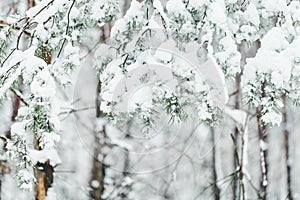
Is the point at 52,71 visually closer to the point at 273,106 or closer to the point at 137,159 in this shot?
the point at 273,106

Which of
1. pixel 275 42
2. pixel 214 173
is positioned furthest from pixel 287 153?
pixel 275 42

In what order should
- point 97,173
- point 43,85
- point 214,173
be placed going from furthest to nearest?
point 214,173
point 97,173
point 43,85

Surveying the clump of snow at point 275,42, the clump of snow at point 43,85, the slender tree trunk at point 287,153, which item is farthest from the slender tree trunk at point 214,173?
the clump of snow at point 43,85

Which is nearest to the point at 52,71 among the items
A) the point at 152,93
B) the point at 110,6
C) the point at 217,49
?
the point at 110,6

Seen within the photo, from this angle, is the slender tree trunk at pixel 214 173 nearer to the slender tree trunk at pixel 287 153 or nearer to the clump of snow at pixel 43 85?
the slender tree trunk at pixel 287 153

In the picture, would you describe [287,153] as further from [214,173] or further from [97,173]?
[97,173]

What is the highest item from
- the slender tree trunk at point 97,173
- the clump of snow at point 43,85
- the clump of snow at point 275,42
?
the slender tree trunk at point 97,173

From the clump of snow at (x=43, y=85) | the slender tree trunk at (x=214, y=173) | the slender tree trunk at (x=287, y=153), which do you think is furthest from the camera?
the slender tree trunk at (x=287, y=153)

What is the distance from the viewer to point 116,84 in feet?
7.45

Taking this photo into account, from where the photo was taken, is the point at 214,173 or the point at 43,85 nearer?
the point at 43,85

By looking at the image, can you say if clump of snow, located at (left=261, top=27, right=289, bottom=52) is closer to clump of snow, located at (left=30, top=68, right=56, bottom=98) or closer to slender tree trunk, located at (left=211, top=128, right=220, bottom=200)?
clump of snow, located at (left=30, top=68, right=56, bottom=98)

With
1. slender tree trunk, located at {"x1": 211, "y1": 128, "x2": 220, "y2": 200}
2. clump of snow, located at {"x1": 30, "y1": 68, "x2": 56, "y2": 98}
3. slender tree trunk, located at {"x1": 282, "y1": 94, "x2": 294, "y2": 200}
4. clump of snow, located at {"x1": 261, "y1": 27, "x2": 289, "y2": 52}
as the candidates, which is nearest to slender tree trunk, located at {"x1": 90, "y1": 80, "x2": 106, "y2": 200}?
slender tree trunk, located at {"x1": 211, "y1": 128, "x2": 220, "y2": 200}

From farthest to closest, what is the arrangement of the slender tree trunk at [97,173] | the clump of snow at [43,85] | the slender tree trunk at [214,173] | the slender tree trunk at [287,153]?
the slender tree trunk at [287,153], the slender tree trunk at [214,173], the slender tree trunk at [97,173], the clump of snow at [43,85]

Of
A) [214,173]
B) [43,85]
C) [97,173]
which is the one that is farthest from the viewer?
[214,173]
